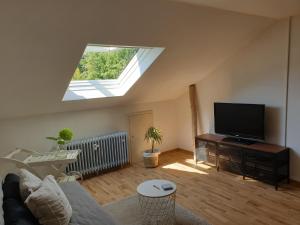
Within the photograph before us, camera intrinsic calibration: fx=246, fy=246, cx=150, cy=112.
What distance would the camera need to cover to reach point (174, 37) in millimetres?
3047

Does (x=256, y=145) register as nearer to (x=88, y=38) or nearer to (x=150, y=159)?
(x=150, y=159)

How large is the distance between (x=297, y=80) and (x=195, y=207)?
220 centimetres

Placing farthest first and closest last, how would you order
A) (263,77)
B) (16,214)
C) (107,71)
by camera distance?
(107,71) → (263,77) → (16,214)

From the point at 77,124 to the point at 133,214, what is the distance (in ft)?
5.93

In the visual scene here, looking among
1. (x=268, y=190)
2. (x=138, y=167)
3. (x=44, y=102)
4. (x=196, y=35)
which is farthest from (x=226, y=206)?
(x=44, y=102)

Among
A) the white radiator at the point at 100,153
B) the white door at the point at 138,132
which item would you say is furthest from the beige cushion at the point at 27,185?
the white door at the point at 138,132

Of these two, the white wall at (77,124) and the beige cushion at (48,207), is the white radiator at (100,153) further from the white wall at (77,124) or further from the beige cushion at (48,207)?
the beige cushion at (48,207)

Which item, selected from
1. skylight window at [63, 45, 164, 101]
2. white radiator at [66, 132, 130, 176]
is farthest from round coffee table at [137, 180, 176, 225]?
skylight window at [63, 45, 164, 101]

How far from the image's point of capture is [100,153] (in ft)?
13.6

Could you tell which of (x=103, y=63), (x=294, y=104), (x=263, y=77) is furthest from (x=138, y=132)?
(x=294, y=104)

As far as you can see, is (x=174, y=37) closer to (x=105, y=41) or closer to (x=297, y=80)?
(x=105, y=41)

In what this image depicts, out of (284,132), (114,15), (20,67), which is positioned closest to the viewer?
(114,15)

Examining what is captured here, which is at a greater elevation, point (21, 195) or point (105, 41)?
point (105, 41)

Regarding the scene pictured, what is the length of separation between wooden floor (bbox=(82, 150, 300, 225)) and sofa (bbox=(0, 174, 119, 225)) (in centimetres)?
114
